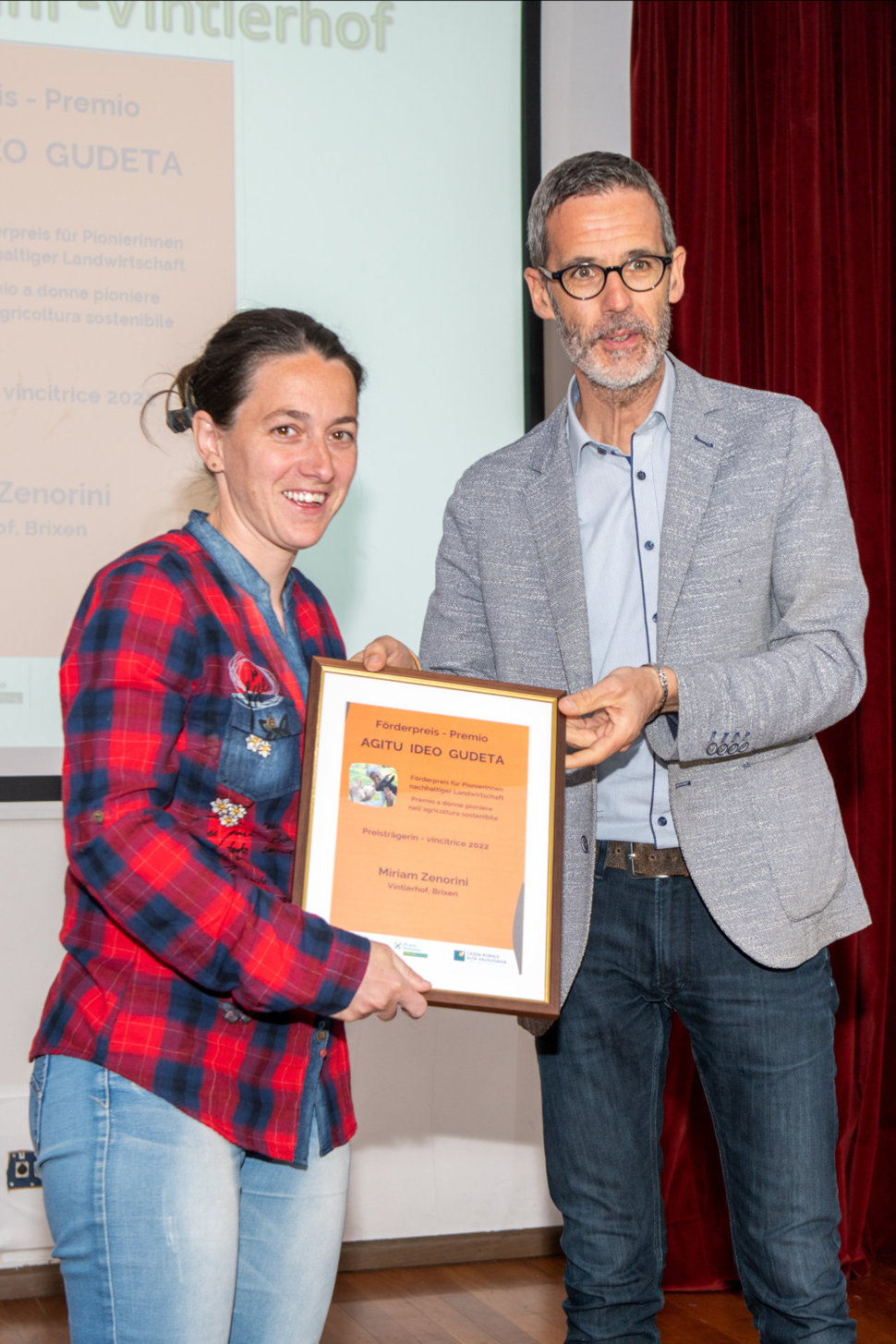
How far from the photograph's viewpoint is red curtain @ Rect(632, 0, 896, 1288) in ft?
10.6

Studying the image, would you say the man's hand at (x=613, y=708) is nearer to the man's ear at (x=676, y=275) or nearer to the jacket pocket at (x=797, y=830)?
the jacket pocket at (x=797, y=830)

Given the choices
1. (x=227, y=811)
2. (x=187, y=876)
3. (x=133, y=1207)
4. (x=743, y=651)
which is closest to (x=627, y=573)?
(x=743, y=651)

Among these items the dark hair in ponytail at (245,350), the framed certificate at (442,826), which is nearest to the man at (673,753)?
the framed certificate at (442,826)

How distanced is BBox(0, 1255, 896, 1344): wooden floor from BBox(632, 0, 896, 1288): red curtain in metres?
0.16

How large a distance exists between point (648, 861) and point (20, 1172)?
1950 millimetres

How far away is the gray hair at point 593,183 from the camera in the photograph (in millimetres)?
1885

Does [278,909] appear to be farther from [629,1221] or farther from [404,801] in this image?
[629,1221]

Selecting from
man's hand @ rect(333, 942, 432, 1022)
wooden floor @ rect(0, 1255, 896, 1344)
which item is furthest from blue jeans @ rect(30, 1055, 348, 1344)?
wooden floor @ rect(0, 1255, 896, 1344)

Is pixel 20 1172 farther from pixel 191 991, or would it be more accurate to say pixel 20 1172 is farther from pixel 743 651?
pixel 743 651

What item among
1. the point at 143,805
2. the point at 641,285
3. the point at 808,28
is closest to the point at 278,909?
the point at 143,805

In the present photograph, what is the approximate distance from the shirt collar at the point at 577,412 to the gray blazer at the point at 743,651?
1.1 inches

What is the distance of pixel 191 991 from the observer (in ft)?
4.49

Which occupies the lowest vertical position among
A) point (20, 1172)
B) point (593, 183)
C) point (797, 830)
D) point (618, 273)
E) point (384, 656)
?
point (20, 1172)

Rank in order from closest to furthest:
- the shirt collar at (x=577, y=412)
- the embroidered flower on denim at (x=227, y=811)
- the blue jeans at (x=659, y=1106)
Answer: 1. the embroidered flower on denim at (x=227, y=811)
2. the blue jeans at (x=659, y=1106)
3. the shirt collar at (x=577, y=412)
